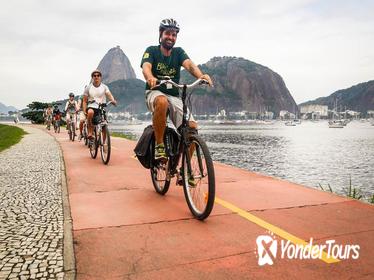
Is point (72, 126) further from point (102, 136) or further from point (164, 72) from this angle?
point (164, 72)

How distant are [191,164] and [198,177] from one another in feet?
0.76

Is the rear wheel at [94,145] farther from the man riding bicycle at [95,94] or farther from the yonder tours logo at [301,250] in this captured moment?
the yonder tours logo at [301,250]

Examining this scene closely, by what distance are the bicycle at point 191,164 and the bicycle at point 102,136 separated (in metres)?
3.90

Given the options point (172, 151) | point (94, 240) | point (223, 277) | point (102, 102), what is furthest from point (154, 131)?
point (102, 102)

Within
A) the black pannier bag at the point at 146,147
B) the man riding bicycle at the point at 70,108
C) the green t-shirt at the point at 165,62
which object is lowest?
the black pannier bag at the point at 146,147

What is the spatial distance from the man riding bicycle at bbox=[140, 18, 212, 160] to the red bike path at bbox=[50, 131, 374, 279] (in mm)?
1043

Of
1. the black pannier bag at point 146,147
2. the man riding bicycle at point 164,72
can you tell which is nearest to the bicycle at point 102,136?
the black pannier bag at point 146,147

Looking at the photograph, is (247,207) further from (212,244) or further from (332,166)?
(332,166)

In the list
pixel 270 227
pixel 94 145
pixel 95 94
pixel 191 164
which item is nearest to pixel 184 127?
pixel 191 164

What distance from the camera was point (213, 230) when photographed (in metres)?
3.77

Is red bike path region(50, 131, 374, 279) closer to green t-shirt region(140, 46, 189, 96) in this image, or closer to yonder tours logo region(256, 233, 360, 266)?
yonder tours logo region(256, 233, 360, 266)

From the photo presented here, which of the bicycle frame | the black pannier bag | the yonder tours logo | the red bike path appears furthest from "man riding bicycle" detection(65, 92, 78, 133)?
the yonder tours logo

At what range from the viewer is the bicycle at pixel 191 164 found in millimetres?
3943

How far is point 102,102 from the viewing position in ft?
32.4
